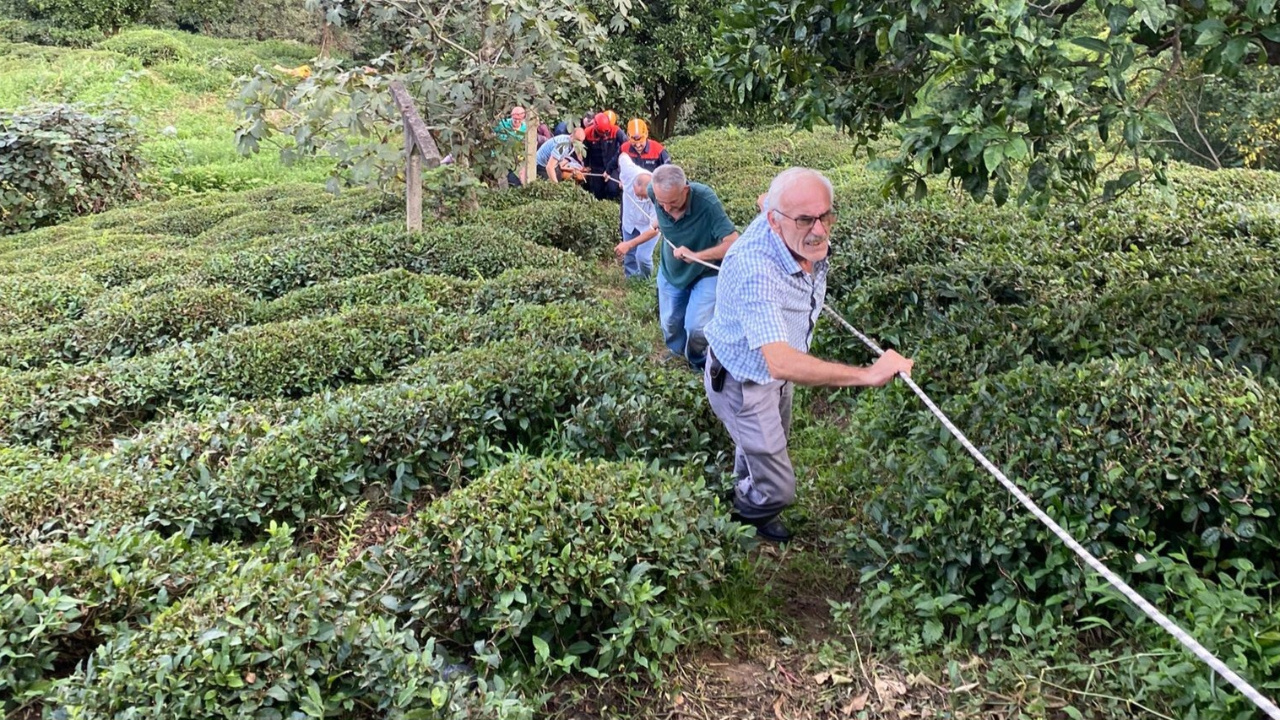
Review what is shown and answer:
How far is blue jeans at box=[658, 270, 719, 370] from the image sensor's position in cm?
549

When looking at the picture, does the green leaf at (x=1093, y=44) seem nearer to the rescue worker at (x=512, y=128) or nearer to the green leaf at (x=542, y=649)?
the green leaf at (x=542, y=649)

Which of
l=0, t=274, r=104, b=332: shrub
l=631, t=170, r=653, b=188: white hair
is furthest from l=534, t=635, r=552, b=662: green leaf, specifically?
l=0, t=274, r=104, b=332: shrub

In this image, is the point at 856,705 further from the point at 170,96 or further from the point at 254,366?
the point at 170,96

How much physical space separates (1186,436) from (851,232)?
4.16 m

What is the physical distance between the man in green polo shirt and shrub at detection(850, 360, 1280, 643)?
6.93ft

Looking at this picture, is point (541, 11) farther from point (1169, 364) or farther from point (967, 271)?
point (1169, 364)

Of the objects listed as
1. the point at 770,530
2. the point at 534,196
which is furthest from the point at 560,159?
the point at 770,530

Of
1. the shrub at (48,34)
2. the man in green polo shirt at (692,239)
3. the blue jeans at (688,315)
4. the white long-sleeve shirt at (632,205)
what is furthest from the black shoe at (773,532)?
the shrub at (48,34)

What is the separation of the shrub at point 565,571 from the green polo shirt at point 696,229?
2309 mm

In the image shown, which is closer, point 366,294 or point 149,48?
point 366,294

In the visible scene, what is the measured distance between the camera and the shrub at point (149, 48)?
24.9m

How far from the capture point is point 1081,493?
3172 millimetres

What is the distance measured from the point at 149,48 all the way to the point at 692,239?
25495 mm

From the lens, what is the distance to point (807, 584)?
3734 millimetres
